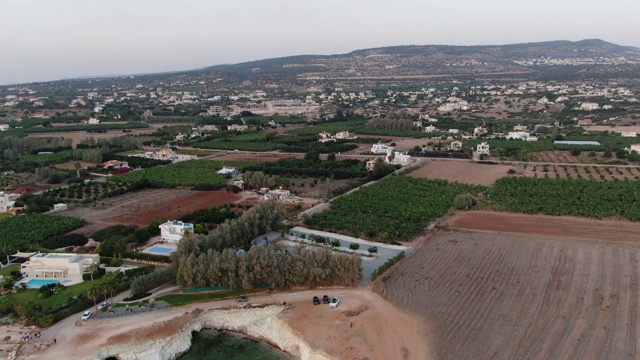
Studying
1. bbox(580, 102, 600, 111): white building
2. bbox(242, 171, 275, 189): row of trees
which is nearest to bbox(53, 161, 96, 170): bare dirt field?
bbox(242, 171, 275, 189): row of trees

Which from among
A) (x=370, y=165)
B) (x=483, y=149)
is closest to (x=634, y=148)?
(x=483, y=149)

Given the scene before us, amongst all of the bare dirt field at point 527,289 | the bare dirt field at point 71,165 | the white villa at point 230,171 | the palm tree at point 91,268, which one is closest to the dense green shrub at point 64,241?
the palm tree at point 91,268

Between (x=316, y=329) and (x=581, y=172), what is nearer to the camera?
(x=316, y=329)

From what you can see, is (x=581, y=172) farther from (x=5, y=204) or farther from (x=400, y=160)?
(x=5, y=204)

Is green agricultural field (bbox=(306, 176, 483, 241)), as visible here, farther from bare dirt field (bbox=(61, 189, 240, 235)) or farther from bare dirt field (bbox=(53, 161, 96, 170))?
bare dirt field (bbox=(53, 161, 96, 170))

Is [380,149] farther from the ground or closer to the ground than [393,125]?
closer to the ground
